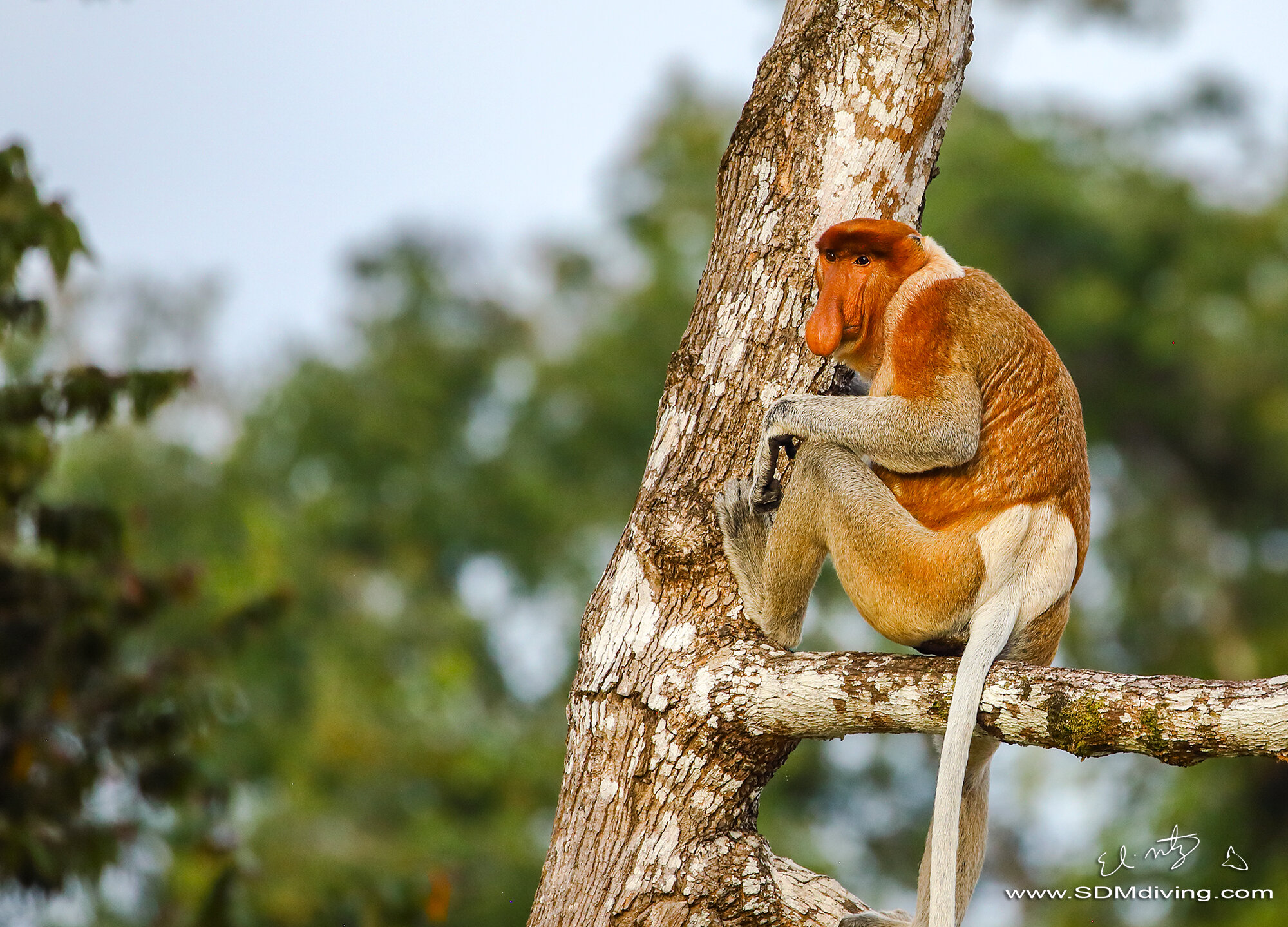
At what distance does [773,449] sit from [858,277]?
43 cm

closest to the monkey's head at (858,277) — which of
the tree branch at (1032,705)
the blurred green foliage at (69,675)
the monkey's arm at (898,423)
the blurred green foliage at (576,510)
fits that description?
the monkey's arm at (898,423)

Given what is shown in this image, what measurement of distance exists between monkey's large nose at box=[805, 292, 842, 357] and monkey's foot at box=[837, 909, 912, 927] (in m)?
1.25

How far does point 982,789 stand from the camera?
9.93ft

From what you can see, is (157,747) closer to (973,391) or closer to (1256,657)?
(973,391)

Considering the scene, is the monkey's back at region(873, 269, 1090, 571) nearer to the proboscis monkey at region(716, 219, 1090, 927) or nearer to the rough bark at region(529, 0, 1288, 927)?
the proboscis monkey at region(716, 219, 1090, 927)

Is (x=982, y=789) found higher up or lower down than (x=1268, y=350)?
lower down

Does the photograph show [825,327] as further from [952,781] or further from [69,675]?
[69,675]

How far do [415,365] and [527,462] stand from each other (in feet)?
8.05

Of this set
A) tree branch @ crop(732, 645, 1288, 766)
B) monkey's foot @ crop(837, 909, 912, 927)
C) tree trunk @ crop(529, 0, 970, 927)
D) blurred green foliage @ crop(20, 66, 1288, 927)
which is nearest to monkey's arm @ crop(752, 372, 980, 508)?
tree trunk @ crop(529, 0, 970, 927)

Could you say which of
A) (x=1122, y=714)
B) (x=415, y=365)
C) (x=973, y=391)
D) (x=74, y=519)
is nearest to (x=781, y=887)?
(x=1122, y=714)

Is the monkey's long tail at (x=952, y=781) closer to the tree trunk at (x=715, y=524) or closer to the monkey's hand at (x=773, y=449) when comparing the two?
the tree trunk at (x=715, y=524)

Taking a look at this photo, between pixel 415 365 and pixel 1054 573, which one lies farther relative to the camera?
pixel 415 365

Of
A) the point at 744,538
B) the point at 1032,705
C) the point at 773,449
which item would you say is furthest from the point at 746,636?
the point at 1032,705

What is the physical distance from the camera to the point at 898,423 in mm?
2836
